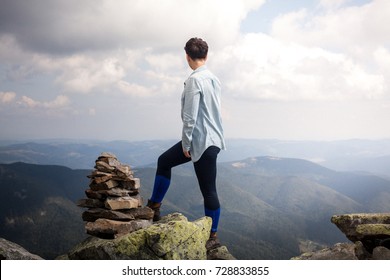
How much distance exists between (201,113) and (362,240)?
4766 millimetres

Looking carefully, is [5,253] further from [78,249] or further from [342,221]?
[342,221]

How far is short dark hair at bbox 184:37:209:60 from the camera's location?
7.96 metres

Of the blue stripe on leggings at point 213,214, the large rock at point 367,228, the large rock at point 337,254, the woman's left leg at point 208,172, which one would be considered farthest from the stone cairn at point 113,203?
the large rock at point 367,228

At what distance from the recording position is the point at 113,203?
353 inches

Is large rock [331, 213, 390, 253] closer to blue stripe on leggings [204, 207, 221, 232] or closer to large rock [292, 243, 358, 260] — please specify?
large rock [292, 243, 358, 260]

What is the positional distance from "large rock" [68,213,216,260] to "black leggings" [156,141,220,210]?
834mm

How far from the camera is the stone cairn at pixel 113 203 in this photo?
858 cm

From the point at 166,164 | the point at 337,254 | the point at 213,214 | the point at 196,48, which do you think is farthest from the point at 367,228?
the point at 196,48

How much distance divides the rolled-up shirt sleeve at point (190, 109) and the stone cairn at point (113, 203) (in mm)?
2587

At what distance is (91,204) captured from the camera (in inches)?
370

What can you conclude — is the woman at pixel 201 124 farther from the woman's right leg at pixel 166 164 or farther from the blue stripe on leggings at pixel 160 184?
the blue stripe on leggings at pixel 160 184

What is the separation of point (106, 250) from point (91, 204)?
228cm

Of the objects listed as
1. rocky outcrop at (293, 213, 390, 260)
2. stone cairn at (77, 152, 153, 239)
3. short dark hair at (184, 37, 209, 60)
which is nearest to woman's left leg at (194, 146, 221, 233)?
stone cairn at (77, 152, 153, 239)
